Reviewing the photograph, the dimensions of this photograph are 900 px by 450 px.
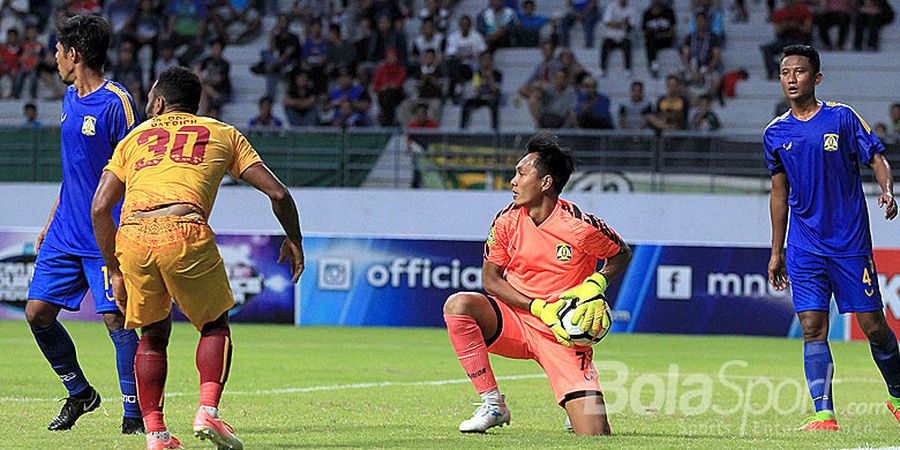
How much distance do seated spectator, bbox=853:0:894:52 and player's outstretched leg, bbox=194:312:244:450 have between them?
19.1 meters

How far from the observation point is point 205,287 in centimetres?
708

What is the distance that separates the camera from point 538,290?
863cm

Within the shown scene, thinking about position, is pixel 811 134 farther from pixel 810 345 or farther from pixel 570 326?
pixel 570 326

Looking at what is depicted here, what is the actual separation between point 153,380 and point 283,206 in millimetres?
1056

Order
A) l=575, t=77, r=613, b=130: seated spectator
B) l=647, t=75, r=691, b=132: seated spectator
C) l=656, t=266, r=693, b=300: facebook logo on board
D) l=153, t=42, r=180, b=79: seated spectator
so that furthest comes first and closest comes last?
l=153, t=42, r=180, b=79: seated spectator, l=575, t=77, r=613, b=130: seated spectator, l=647, t=75, r=691, b=132: seated spectator, l=656, t=266, r=693, b=300: facebook logo on board

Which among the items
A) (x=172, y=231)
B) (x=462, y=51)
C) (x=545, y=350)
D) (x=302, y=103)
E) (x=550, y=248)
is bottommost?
(x=302, y=103)

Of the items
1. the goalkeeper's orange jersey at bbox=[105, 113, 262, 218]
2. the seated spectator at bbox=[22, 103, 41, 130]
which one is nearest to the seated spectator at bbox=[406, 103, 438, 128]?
the seated spectator at bbox=[22, 103, 41, 130]

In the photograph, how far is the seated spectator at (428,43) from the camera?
2525cm

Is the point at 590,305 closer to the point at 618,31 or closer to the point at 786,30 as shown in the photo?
the point at 786,30

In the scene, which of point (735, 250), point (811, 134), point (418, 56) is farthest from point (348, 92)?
point (811, 134)

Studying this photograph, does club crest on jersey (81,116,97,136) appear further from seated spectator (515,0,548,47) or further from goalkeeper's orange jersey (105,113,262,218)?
seated spectator (515,0,548,47)

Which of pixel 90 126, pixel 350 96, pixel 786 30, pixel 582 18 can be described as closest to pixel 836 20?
pixel 786 30

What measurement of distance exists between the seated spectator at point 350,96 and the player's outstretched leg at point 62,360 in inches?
604

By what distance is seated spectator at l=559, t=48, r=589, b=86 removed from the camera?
78.2 ft
